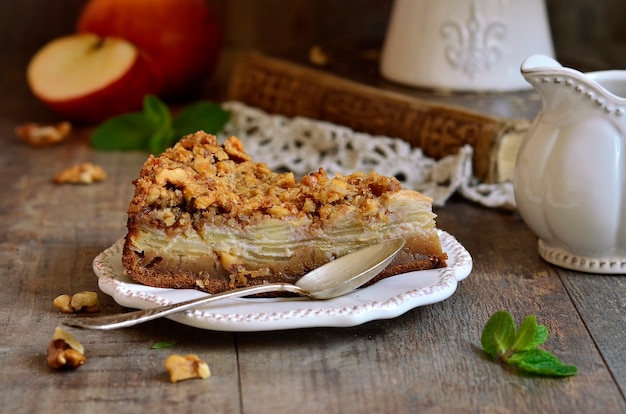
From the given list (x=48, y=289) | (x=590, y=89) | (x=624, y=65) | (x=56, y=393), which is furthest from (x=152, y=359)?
(x=624, y=65)

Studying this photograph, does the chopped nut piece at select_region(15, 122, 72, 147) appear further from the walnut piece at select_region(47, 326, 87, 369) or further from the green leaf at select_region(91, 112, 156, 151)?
the walnut piece at select_region(47, 326, 87, 369)

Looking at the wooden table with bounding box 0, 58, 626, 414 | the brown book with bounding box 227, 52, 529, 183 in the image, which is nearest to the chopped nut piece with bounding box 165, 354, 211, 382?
the wooden table with bounding box 0, 58, 626, 414

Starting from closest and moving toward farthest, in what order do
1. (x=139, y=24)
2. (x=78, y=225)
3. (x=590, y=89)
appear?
(x=590, y=89), (x=78, y=225), (x=139, y=24)

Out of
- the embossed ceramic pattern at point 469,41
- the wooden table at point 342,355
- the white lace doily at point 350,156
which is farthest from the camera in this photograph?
the embossed ceramic pattern at point 469,41

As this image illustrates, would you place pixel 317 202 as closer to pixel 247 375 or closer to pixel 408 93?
pixel 247 375

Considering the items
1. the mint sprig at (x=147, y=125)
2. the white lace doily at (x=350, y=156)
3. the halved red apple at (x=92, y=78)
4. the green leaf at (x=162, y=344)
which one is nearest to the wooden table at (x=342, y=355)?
the green leaf at (x=162, y=344)

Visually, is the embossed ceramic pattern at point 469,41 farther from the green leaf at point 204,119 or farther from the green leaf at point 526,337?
the green leaf at point 526,337
